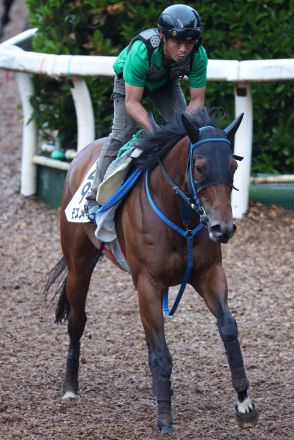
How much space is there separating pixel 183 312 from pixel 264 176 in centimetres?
218

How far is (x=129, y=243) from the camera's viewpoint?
5.48 m

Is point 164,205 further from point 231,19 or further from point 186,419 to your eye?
point 231,19

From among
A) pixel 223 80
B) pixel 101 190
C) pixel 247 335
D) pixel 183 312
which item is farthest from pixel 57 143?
pixel 101 190

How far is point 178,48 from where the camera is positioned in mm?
5336

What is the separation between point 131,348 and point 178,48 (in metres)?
2.44

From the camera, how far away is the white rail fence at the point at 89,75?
8.61 meters

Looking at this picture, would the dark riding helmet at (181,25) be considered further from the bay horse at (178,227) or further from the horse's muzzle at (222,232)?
the horse's muzzle at (222,232)

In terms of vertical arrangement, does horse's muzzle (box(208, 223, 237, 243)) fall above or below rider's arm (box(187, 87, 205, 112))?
below

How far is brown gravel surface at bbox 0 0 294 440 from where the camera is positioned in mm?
5594

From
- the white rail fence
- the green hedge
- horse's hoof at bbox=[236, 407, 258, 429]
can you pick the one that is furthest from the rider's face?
the green hedge

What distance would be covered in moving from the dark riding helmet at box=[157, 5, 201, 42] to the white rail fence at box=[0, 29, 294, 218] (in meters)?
3.33

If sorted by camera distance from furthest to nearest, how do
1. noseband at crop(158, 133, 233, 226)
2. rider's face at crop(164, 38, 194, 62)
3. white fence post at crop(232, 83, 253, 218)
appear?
white fence post at crop(232, 83, 253, 218), rider's face at crop(164, 38, 194, 62), noseband at crop(158, 133, 233, 226)

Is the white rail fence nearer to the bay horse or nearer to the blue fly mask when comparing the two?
the bay horse

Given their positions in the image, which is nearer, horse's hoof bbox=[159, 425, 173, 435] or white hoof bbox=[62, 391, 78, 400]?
horse's hoof bbox=[159, 425, 173, 435]
